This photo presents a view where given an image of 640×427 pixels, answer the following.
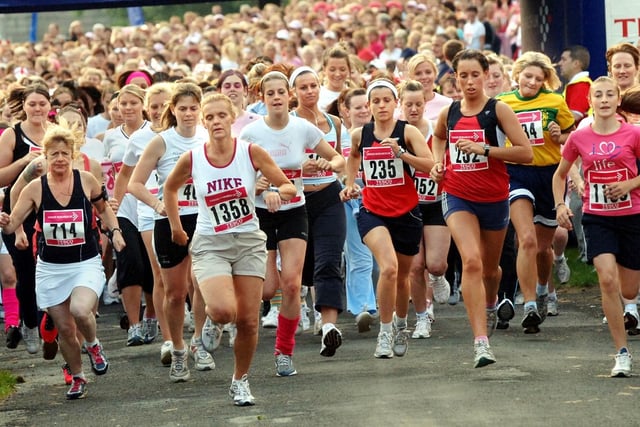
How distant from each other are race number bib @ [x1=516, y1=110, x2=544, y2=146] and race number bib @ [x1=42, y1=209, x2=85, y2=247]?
3.70 metres

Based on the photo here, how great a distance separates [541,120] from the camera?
13.0 m

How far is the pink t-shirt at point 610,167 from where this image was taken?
1113 cm

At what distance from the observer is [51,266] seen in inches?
440

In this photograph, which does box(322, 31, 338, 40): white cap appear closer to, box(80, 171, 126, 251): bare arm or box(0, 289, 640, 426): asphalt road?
box(0, 289, 640, 426): asphalt road

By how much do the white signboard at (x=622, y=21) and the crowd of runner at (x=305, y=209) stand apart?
3.52m

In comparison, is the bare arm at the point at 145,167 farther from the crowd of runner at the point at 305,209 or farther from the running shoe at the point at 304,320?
the running shoe at the point at 304,320

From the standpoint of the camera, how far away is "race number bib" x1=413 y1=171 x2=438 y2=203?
13.1m

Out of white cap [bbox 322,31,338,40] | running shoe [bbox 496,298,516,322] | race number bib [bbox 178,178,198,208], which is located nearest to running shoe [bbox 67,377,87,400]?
race number bib [bbox 178,178,198,208]

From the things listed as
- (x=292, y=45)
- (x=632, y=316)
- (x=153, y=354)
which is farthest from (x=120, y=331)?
(x=292, y=45)

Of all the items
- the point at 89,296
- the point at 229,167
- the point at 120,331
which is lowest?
the point at 120,331

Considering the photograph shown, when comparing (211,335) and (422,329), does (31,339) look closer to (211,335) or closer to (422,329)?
(211,335)

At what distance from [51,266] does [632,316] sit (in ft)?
14.3

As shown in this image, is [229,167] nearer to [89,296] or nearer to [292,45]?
[89,296]

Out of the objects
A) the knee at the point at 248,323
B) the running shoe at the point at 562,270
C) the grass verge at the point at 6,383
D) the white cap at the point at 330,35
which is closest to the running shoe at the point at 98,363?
the grass verge at the point at 6,383
